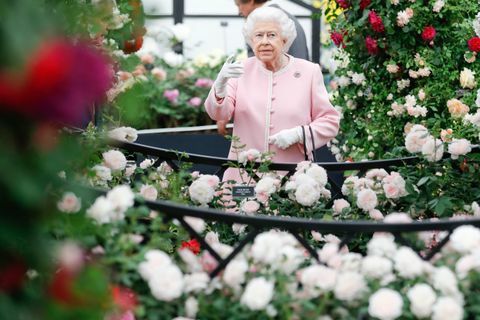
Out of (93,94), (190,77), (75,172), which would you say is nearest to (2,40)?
(93,94)

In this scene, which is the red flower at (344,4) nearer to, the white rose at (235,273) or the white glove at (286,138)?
the white glove at (286,138)

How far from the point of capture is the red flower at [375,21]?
477 centimetres

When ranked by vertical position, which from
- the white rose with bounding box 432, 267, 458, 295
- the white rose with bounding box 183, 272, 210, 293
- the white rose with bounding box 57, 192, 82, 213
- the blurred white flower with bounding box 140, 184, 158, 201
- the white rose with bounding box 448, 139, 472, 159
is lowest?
the blurred white flower with bounding box 140, 184, 158, 201

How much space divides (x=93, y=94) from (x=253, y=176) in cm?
219

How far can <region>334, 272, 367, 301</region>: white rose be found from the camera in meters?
1.84

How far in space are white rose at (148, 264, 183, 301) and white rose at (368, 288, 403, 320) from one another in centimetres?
40

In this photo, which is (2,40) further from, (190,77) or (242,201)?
(190,77)

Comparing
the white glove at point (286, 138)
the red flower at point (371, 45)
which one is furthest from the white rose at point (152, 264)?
the red flower at point (371, 45)

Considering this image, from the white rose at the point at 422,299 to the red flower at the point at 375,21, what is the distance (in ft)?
10.1

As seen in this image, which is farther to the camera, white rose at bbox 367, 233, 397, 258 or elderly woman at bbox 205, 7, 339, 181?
elderly woman at bbox 205, 7, 339, 181

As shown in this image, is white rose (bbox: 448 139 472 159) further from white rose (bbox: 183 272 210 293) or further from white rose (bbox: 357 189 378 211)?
white rose (bbox: 183 272 210 293)

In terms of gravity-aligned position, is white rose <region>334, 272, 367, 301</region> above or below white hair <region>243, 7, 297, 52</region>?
above

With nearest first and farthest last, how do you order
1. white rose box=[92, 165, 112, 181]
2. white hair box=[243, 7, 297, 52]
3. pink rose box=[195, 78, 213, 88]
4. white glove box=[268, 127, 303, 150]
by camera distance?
white rose box=[92, 165, 112, 181]
white glove box=[268, 127, 303, 150]
white hair box=[243, 7, 297, 52]
pink rose box=[195, 78, 213, 88]

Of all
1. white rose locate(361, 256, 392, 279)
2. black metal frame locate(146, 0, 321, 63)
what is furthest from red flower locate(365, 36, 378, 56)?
black metal frame locate(146, 0, 321, 63)
